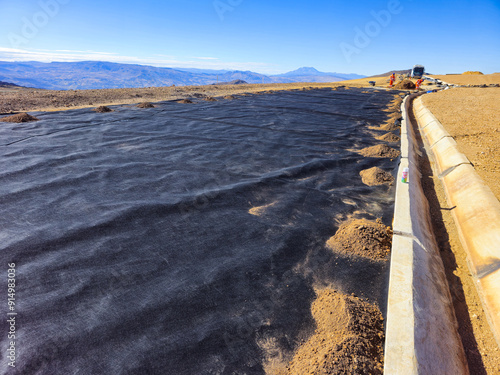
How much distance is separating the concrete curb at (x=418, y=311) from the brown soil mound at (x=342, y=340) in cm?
7

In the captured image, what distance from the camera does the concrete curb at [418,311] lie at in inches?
53.7

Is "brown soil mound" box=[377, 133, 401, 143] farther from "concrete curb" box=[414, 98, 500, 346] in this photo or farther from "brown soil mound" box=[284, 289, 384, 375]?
"brown soil mound" box=[284, 289, 384, 375]

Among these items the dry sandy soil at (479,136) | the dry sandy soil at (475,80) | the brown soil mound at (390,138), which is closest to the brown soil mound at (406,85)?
the dry sandy soil at (475,80)

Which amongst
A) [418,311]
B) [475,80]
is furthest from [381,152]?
[475,80]

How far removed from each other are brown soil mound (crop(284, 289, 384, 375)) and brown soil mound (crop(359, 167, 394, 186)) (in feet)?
7.61

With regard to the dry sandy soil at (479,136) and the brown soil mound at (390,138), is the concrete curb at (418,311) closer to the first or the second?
the dry sandy soil at (479,136)

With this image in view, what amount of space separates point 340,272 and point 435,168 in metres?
4.06

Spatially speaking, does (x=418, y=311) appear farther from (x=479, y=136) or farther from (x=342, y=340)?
(x=479, y=136)

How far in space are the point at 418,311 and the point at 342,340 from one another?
0.61 m

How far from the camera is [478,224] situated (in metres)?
2.63

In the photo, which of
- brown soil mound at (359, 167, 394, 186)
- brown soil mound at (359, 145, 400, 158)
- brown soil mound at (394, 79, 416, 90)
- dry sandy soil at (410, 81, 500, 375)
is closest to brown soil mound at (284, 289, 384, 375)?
dry sandy soil at (410, 81, 500, 375)

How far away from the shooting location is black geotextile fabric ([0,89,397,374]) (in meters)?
A: 1.43

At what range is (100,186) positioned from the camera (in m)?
3.19

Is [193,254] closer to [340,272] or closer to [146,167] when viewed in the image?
[340,272]
